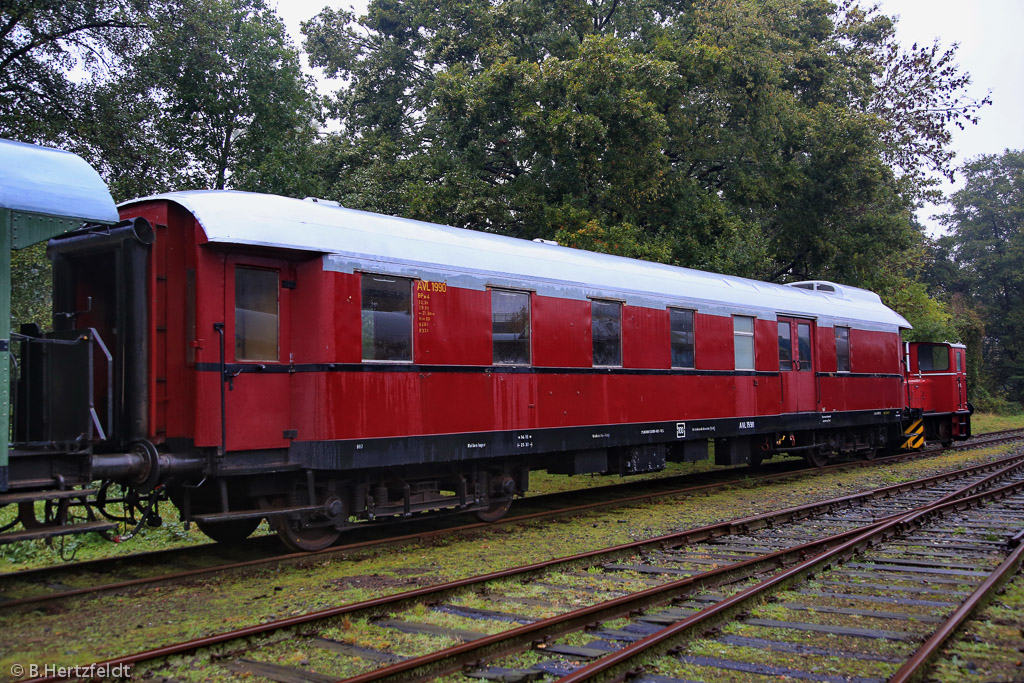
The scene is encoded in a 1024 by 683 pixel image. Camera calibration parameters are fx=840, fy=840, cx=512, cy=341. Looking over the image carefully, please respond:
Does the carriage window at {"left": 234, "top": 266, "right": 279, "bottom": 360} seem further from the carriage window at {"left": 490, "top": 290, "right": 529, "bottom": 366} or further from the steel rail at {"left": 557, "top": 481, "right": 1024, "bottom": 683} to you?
the steel rail at {"left": 557, "top": 481, "right": 1024, "bottom": 683}

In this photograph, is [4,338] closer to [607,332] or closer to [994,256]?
[607,332]

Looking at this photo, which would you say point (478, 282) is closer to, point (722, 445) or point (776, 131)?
point (722, 445)

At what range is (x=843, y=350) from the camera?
18.1 metres

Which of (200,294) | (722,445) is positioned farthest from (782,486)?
(200,294)

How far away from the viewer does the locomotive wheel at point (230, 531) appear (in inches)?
372

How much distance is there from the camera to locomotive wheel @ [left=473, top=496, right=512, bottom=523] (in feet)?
35.5

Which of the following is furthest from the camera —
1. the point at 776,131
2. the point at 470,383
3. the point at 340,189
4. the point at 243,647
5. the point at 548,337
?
the point at 776,131

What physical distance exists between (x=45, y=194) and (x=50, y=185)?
0.11m

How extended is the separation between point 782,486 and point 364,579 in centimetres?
966

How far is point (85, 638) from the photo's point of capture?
19.4 feet

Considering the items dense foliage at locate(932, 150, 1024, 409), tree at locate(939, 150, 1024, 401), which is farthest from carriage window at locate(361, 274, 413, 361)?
tree at locate(939, 150, 1024, 401)

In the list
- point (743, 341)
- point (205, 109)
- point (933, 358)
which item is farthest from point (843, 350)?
point (205, 109)

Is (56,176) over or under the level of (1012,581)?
over

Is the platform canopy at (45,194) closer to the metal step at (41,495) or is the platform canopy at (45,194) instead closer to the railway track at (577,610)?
the metal step at (41,495)
